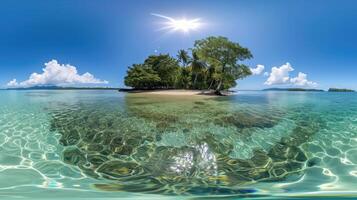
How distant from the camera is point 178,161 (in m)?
3.02

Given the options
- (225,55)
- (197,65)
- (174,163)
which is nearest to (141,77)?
(197,65)

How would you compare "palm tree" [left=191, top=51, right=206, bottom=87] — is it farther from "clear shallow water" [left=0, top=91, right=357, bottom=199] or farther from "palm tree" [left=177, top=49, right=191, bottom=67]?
"clear shallow water" [left=0, top=91, right=357, bottom=199]

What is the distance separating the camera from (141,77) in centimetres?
3469

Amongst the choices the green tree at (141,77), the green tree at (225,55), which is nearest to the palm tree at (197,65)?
the green tree at (141,77)

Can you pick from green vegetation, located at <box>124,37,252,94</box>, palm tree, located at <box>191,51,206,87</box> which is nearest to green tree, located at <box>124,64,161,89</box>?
green vegetation, located at <box>124,37,252,94</box>

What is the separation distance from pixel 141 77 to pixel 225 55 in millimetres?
16169

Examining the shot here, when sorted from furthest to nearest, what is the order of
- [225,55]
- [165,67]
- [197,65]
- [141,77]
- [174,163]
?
[165,67]
[197,65]
[141,77]
[225,55]
[174,163]

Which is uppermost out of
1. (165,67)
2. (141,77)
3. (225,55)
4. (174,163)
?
(165,67)

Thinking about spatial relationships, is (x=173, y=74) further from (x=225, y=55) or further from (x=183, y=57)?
(x=225, y=55)

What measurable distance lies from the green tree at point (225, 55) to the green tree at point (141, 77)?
1306cm

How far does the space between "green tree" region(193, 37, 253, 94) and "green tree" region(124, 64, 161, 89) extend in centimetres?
1306

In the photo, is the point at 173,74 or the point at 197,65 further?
the point at 173,74

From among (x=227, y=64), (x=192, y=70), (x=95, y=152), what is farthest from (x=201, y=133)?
(x=192, y=70)

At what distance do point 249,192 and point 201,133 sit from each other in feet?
8.10
